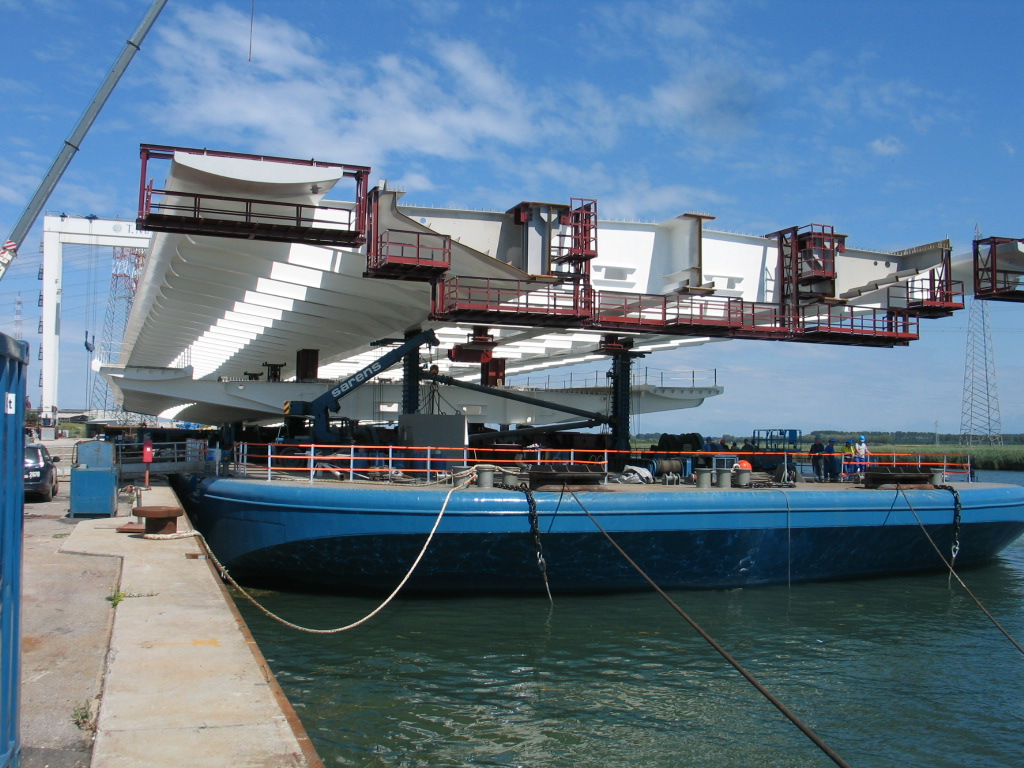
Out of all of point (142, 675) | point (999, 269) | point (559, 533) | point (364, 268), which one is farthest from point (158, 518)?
point (999, 269)

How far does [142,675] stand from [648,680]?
20.5 feet

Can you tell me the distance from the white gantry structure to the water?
26.1 ft

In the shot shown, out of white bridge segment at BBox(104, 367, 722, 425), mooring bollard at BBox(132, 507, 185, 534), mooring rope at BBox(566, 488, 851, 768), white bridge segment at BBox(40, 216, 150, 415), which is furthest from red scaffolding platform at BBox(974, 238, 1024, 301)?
white bridge segment at BBox(40, 216, 150, 415)

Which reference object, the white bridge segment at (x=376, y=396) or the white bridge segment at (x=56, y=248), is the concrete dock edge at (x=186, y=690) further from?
the white bridge segment at (x=56, y=248)

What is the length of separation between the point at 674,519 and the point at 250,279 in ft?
47.8

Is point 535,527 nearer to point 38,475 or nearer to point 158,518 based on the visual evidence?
point 158,518

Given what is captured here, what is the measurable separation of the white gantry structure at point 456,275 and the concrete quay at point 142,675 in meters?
8.45

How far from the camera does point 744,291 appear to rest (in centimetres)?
2467

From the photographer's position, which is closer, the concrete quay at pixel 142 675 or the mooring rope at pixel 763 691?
the concrete quay at pixel 142 675

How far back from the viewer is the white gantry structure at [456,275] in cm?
1794

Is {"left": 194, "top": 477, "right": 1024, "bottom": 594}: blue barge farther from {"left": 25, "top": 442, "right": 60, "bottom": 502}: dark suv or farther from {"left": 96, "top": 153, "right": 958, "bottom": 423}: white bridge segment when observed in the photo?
{"left": 96, "top": 153, "right": 958, "bottom": 423}: white bridge segment

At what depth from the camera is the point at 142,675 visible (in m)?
7.44

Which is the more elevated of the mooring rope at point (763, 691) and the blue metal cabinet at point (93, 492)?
the blue metal cabinet at point (93, 492)

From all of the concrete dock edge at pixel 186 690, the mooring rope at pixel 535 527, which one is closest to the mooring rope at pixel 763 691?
the mooring rope at pixel 535 527
